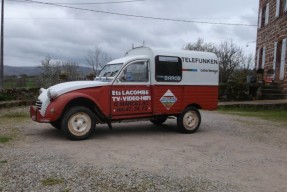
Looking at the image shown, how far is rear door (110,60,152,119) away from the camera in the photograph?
8922 millimetres

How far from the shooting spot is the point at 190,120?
33.3 ft

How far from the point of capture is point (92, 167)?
6.05 metres

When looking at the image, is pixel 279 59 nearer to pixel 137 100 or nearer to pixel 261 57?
pixel 261 57

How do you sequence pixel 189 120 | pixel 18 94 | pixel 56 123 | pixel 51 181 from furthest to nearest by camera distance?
1. pixel 18 94
2. pixel 189 120
3. pixel 56 123
4. pixel 51 181

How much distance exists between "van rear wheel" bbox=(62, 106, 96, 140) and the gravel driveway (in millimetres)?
230

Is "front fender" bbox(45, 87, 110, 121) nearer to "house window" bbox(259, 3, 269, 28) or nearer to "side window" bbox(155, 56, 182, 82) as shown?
"side window" bbox(155, 56, 182, 82)

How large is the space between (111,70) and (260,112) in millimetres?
9557

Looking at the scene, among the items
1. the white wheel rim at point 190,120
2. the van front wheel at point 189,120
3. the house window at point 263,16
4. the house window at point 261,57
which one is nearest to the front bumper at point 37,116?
the van front wheel at point 189,120

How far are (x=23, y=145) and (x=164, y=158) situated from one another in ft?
9.60

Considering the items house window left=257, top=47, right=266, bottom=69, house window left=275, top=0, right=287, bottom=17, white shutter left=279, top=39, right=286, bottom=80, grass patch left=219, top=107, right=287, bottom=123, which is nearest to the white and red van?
grass patch left=219, top=107, right=287, bottom=123

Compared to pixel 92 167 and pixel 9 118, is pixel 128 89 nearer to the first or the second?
pixel 92 167

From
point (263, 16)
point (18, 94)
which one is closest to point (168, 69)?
point (18, 94)

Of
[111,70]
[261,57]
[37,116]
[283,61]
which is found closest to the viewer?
[37,116]

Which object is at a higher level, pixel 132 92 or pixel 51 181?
pixel 132 92
